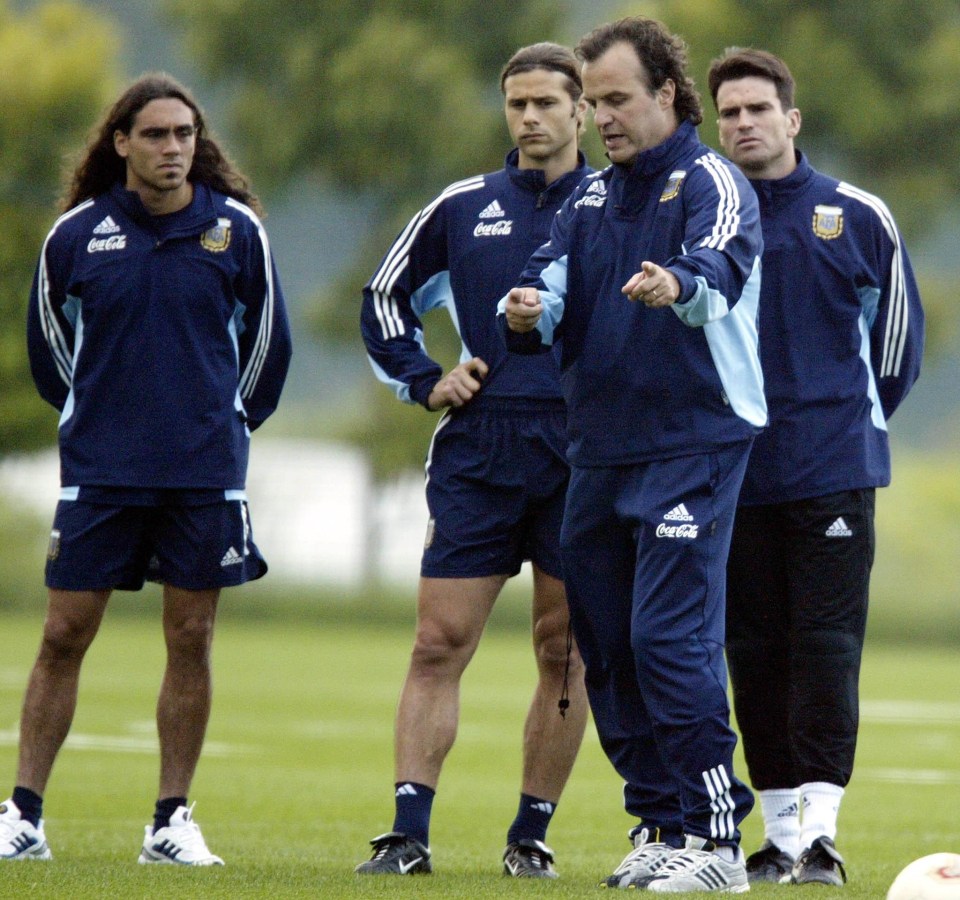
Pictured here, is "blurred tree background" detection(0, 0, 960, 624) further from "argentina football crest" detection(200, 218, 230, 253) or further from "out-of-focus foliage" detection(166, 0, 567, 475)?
"argentina football crest" detection(200, 218, 230, 253)

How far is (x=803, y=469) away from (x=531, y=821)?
1361 mm

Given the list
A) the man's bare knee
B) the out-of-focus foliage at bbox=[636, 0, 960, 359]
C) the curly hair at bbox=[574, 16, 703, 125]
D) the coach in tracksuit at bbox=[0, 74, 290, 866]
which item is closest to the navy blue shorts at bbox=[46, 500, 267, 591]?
the coach in tracksuit at bbox=[0, 74, 290, 866]

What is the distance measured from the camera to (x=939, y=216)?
99.3 ft

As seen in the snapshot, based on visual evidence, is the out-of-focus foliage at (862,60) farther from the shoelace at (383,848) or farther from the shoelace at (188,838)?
the shoelace at (383,848)

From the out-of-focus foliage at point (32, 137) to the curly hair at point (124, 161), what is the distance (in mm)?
18201

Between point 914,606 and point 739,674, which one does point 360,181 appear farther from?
point 739,674

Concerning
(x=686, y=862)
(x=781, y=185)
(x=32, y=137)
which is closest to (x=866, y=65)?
(x=32, y=137)

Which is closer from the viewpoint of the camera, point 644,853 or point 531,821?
point 644,853

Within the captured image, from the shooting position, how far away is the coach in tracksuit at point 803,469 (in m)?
6.14

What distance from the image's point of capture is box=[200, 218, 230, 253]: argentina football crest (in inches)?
254

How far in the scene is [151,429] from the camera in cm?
632

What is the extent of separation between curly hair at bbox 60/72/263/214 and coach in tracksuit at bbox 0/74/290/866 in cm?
1

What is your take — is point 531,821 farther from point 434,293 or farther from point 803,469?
point 434,293

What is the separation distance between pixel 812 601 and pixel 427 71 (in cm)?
2378
